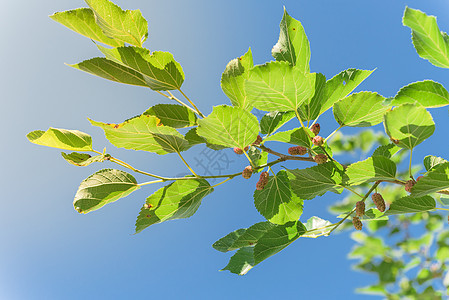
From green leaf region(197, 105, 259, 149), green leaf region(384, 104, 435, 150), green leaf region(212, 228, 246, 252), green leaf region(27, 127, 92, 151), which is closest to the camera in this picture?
green leaf region(384, 104, 435, 150)

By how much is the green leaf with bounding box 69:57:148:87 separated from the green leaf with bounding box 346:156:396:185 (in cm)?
70

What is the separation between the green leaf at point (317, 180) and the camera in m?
0.93

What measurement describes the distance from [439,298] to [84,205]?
0.92m

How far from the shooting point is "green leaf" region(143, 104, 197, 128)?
104cm

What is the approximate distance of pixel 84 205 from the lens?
3.26 ft

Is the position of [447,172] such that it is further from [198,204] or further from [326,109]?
[198,204]

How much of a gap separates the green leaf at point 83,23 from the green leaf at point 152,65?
100 millimetres

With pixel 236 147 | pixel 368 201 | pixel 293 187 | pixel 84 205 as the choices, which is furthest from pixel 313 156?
pixel 84 205

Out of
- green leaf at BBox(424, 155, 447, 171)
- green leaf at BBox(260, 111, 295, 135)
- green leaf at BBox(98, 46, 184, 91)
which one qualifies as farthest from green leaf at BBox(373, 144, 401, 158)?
green leaf at BBox(98, 46, 184, 91)

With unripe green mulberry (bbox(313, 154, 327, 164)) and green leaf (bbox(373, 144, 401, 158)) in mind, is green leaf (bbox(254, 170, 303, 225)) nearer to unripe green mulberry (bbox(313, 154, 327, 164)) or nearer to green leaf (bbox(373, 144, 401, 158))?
unripe green mulberry (bbox(313, 154, 327, 164))

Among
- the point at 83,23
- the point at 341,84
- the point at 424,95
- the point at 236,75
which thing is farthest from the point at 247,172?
the point at 83,23

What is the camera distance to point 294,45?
0.99 metres

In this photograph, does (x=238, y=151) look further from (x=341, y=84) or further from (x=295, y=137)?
(x=341, y=84)

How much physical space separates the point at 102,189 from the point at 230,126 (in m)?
0.48
